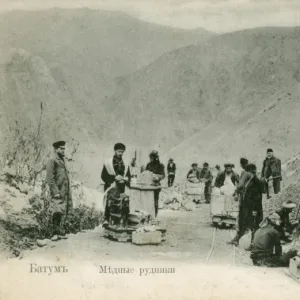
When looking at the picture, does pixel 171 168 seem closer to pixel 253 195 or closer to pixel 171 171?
pixel 171 171

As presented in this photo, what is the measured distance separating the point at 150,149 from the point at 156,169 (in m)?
0.27

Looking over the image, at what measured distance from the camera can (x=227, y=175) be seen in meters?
7.25

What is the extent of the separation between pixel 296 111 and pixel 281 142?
1.54ft

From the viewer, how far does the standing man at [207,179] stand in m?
7.25

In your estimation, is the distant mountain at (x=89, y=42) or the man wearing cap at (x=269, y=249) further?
the distant mountain at (x=89, y=42)

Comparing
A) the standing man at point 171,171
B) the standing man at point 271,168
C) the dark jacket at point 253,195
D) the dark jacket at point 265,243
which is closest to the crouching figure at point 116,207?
the standing man at point 171,171

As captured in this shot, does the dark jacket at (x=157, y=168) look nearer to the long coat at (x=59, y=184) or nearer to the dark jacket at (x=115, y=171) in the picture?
the dark jacket at (x=115, y=171)

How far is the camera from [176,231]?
23.5 feet

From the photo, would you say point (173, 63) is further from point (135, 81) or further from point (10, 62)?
point (10, 62)

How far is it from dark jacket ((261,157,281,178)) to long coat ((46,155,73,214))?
2.47 metres

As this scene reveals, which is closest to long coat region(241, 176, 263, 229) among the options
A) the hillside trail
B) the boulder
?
the hillside trail

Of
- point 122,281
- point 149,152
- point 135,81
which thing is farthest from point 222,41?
point 122,281

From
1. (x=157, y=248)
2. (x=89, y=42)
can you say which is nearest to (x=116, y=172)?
(x=157, y=248)

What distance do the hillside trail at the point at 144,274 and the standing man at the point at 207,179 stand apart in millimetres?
587
